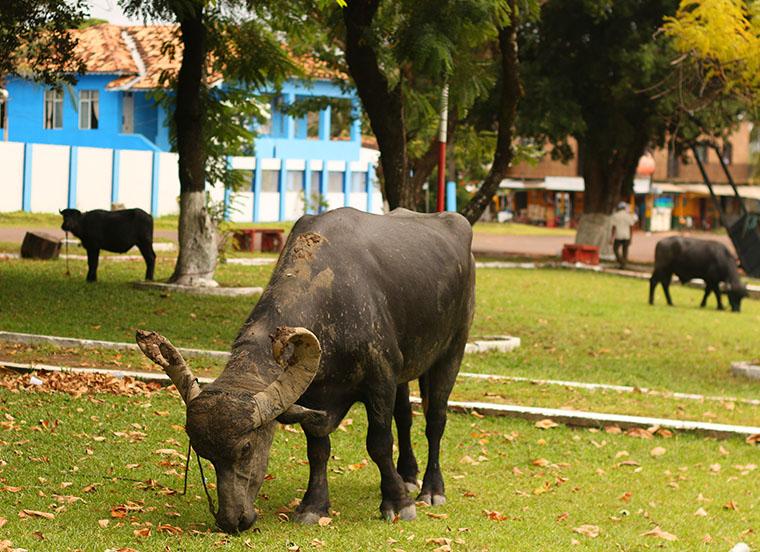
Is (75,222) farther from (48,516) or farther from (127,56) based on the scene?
(127,56)

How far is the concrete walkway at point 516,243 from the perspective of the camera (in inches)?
1405

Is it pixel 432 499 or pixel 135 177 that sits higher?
pixel 135 177

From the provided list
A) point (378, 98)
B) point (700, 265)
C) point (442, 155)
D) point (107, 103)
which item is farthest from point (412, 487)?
point (107, 103)

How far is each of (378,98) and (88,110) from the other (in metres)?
35.0

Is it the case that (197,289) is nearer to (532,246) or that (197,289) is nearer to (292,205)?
(532,246)

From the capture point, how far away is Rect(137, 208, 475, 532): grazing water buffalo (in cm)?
685

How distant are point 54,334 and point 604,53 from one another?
22.8 meters

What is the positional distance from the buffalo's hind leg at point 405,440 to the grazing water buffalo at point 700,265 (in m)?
16.9

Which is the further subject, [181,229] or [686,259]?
[686,259]

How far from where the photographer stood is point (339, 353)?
25.0 feet

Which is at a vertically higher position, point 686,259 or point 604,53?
point 604,53

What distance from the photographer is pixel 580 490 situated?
9758mm

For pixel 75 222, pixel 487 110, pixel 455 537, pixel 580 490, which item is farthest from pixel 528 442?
pixel 487 110

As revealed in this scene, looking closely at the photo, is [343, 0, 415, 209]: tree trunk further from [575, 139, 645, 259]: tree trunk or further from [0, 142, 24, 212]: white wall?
[0, 142, 24, 212]: white wall
